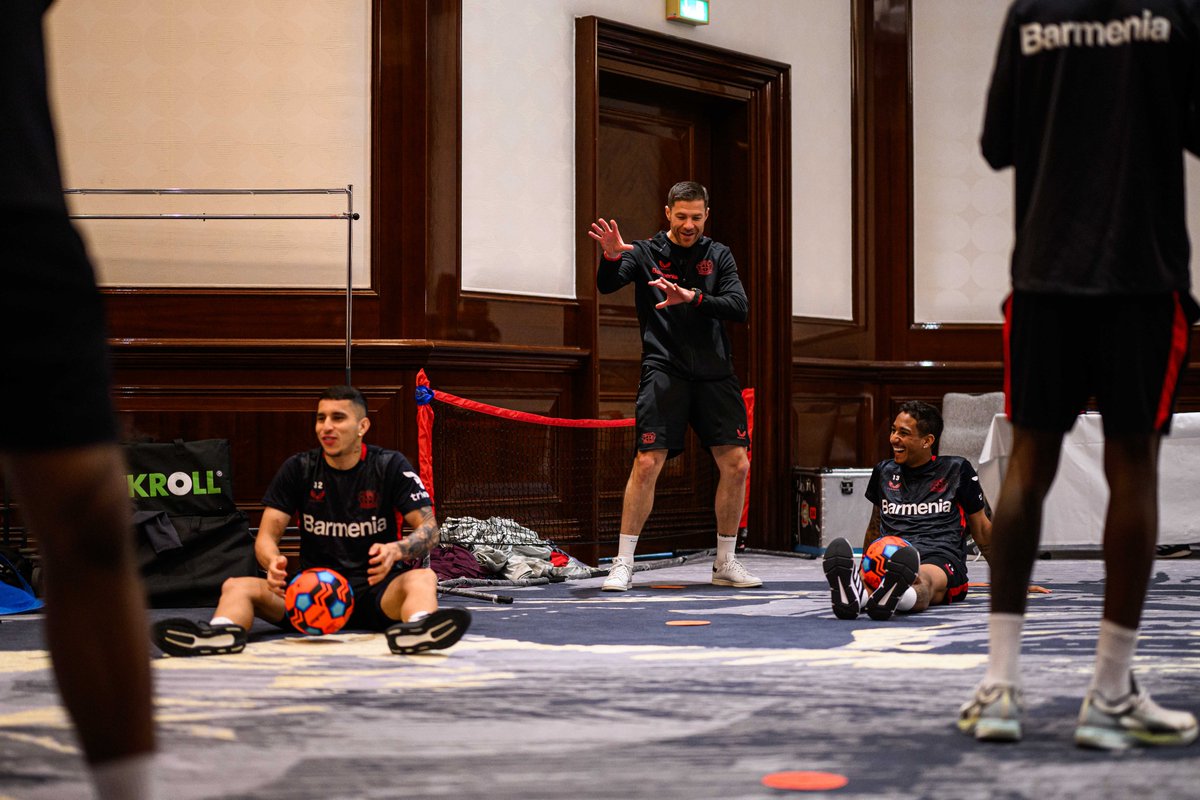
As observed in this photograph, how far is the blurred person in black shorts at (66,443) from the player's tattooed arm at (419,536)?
8.51 ft

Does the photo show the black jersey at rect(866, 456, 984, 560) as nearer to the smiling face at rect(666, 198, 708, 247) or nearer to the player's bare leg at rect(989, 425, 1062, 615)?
the smiling face at rect(666, 198, 708, 247)

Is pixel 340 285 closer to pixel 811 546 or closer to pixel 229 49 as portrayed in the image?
pixel 229 49

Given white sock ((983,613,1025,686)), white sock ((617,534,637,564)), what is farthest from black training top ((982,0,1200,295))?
white sock ((617,534,637,564))

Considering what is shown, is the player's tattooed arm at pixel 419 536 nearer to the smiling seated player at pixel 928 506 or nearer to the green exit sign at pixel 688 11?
the smiling seated player at pixel 928 506

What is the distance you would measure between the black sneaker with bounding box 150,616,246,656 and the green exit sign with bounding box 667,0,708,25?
4.89 meters

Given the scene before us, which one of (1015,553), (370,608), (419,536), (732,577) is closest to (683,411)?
(732,577)

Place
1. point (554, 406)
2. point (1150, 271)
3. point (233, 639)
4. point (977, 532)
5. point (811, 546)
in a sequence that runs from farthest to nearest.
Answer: point (811, 546)
point (554, 406)
point (977, 532)
point (233, 639)
point (1150, 271)

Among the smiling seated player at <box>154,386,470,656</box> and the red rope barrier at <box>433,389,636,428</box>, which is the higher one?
the red rope barrier at <box>433,389,636,428</box>

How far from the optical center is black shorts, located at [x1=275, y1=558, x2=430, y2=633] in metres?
4.06

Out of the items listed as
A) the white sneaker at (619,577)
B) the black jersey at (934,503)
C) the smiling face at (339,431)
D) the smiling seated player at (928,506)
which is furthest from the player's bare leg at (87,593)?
the white sneaker at (619,577)

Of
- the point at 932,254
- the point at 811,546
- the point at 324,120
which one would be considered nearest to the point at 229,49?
the point at 324,120

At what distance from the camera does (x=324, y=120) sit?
6242mm

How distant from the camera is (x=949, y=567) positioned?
4625 millimetres

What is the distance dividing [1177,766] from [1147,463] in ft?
1.78
